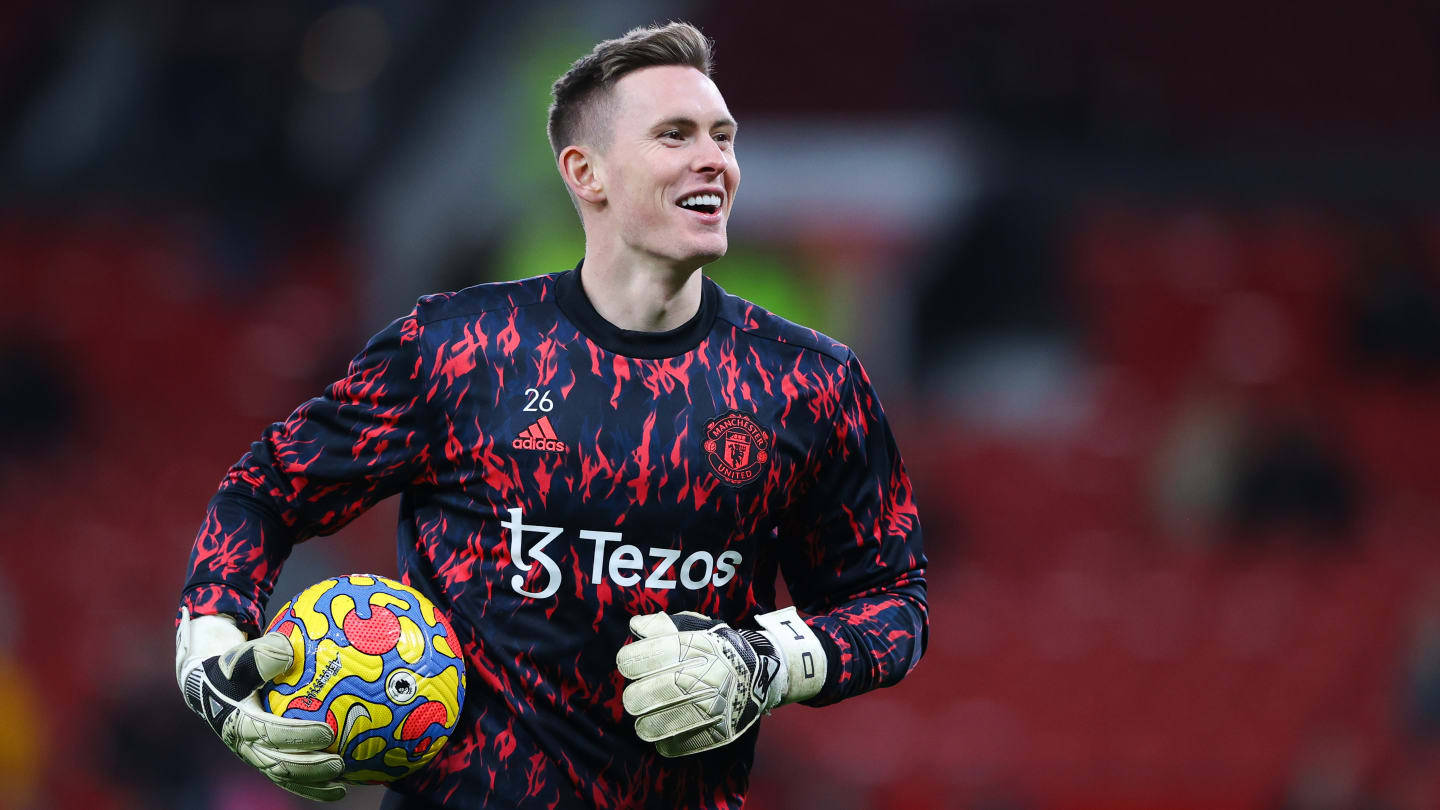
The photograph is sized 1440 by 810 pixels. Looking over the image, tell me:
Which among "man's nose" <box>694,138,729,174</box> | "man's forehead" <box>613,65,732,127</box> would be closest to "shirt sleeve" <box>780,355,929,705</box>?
"man's nose" <box>694,138,729,174</box>

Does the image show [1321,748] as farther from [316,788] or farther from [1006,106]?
[316,788]

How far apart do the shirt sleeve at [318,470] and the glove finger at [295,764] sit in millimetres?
317

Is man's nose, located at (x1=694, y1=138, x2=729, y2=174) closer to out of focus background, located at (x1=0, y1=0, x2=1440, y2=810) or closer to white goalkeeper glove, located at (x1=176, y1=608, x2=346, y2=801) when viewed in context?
white goalkeeper glove, located at (x1=176, y1=608, x2=346, y2=801)

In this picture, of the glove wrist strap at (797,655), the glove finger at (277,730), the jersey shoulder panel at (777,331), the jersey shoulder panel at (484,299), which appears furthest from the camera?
the jersey shoulder panel at (777,331)

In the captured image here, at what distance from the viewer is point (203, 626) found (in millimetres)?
3375

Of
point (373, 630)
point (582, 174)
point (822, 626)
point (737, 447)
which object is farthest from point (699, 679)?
point (582, 174)

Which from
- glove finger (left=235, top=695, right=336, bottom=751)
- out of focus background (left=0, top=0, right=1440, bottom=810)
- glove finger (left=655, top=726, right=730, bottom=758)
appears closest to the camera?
glove finger (left=235, top=695, right=336, bottom=751)

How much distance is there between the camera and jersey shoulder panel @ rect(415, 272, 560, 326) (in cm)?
358

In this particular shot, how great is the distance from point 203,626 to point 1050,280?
1130 cm

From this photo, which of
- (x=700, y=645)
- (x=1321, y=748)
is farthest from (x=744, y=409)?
(x=1321, y=748)

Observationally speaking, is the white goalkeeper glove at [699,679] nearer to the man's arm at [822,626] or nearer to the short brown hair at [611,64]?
the man's arm at [822,626]

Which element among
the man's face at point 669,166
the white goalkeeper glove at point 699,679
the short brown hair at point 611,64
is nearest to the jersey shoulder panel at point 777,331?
the man's face at point 669,166

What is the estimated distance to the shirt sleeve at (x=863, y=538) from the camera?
11.9 feet

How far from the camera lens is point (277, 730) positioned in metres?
3.16
